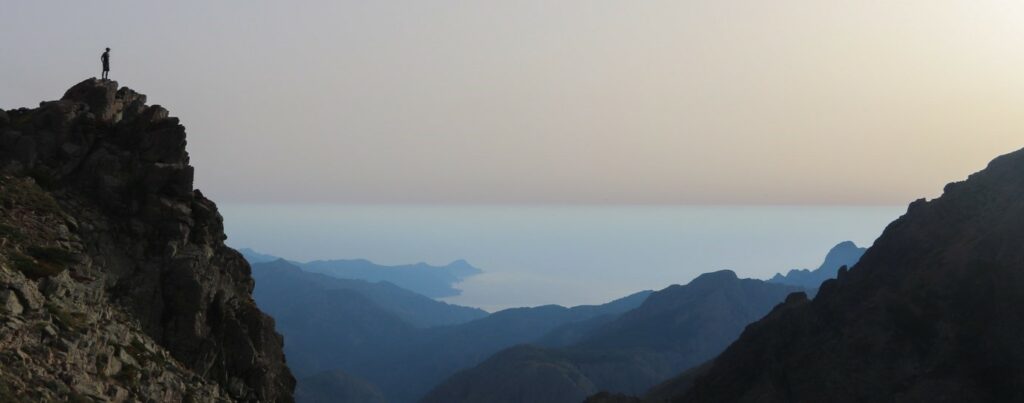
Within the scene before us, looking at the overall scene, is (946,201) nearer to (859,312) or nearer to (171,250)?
(859,312)

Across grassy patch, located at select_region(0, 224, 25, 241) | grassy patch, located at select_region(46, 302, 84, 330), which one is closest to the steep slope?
grassy patch, located at select_region(46, 302, 84, 330)

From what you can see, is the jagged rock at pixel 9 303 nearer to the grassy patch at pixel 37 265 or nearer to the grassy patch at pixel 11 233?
the grassy patch at pixel 37 265

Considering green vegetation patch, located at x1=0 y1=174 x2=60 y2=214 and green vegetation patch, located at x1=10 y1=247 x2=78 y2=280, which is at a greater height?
green vegetation patch, located at x1=0 y1=174 x2=60 y2=214

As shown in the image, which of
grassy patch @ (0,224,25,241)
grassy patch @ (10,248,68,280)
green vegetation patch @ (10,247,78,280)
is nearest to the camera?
grassy patch @ (10,248,68,280)

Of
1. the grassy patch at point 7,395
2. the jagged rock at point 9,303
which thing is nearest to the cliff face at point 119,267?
the jagged rock at point 9,303

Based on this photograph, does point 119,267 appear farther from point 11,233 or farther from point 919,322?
point 919,322

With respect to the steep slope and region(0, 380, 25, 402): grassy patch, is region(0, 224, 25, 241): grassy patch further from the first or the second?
the steep slope
